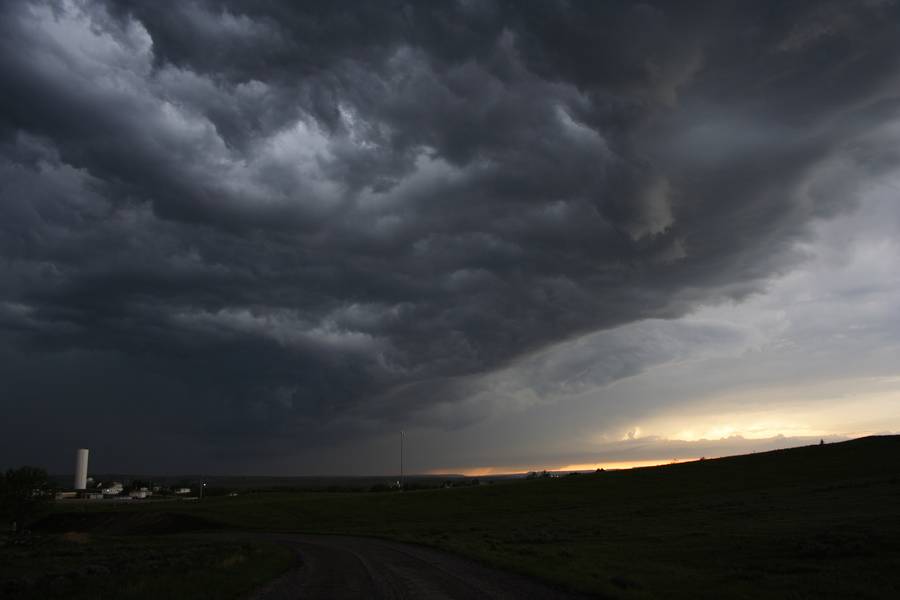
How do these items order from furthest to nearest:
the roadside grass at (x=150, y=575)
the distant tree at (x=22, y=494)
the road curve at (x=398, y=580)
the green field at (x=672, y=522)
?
1. the distant tree at (x=22, y=494)
2. the green field at (x=672, y=522)
3. the roadside grass at (x=150, y=575)
4. the road curve at (x=398, y=580)

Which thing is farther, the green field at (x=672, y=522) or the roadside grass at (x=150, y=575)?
the green field at (x=672, y=522)

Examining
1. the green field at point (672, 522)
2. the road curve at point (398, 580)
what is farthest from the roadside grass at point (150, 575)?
the green field at point (672, 522)

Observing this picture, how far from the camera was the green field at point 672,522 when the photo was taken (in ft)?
88.9

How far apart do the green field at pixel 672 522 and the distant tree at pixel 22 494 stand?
7.21 meters

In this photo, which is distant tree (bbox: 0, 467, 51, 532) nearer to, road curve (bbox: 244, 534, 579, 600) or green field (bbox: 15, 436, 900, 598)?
green field (bbox: 15, 436, 900, 598)

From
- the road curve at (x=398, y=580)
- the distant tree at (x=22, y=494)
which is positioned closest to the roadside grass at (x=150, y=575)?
the road curve at (x=398, y=580)

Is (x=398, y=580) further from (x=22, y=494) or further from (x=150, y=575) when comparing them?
(x=22, y=494)

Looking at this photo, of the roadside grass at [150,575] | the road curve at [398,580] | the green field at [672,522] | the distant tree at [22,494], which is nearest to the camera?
the road curve at [398,580]

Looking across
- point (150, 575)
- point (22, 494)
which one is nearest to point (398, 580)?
point (150, 575)

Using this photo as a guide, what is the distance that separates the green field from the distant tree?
721 cm

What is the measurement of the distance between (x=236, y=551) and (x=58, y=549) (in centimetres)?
2631

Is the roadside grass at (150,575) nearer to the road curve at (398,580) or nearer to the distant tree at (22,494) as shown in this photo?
the road curve at (398,580)

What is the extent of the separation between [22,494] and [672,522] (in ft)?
321

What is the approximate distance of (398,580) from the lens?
94.2 feet
